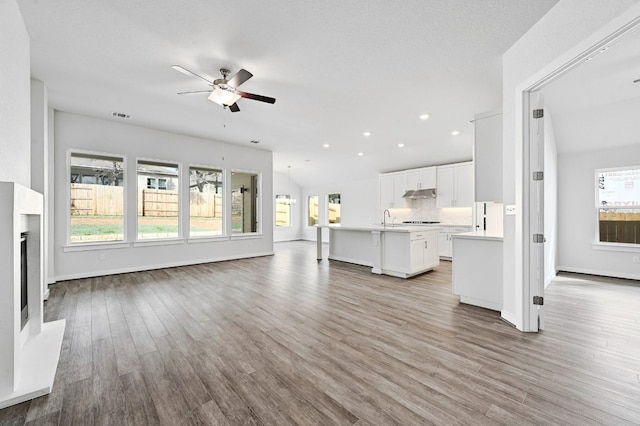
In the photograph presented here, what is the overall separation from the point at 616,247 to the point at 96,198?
9.76 meters

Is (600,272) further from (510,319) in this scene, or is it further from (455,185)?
(510,319)

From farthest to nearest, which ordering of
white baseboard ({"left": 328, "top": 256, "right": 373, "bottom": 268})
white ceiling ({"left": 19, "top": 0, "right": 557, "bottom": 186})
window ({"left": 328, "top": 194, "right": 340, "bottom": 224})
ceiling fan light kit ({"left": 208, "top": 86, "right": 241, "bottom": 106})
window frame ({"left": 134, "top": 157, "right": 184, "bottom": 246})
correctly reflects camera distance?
window ({"left": 328, "top": 194, "right": 340, "bottom": 224}) → white baseboard ({"left": 328, "top": 256, "right": 373, "bottom": 268}) → window frame ({"left": 134, "top": 157, "right": 184, "bottom": 246}) → ceiling fan light kit ({"left": 208, "top": 86, "right": 241, "bottom": 106}) → white ceiling ({"left": 19, "top": 0, "right": 557, "bottom": 186})

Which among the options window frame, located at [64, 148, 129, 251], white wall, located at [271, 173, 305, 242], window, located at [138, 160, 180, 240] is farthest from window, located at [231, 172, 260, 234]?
white wall, located at [271, 173, 305, 242]

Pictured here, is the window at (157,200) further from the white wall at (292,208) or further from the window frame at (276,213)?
the window frame at (276,213)


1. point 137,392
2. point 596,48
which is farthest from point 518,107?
point 137,392

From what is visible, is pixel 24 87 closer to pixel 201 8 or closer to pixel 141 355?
pixel 201 8

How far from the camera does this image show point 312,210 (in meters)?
12.5

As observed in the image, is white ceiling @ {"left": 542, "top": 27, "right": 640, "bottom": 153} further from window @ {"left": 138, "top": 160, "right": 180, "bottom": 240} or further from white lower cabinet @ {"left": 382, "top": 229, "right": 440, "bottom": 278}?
window @ {"left": 138, "top": 160, "right": 180, "bottom": 240}

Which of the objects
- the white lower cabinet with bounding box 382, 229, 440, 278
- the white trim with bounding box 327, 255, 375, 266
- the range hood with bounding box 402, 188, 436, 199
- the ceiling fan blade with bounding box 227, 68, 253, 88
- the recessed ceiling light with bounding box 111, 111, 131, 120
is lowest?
the white trim with bounding box 327, 255, 375, 266

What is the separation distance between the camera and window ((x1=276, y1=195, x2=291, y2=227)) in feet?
39.3

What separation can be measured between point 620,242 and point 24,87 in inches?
349

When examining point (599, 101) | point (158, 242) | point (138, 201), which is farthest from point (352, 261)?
point (599, 101)

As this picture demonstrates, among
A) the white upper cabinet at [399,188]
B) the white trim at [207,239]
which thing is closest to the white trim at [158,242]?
the white trim at [207,239]

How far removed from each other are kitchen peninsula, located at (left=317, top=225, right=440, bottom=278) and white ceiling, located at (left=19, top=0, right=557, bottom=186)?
218 cm
